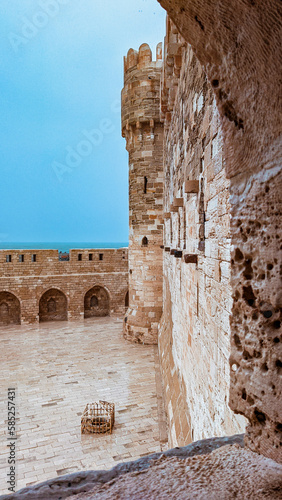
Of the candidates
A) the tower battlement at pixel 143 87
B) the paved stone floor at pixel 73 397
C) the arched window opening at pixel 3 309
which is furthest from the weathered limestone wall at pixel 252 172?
the arched window opening at pixel 3 309

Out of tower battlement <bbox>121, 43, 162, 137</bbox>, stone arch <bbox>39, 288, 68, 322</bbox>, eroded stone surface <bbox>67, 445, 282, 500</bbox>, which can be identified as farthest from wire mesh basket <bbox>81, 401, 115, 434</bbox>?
stone arch <bbox>39, 288, 68, 322</bbox>

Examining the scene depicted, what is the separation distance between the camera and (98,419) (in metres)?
6.48

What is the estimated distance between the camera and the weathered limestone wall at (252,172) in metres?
1.12

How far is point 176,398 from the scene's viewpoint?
4.95 meters

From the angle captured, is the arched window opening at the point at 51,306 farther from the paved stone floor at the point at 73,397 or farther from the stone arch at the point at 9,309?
the paved stone floor at the point at 73,397

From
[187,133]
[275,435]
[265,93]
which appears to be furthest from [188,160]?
[275,435]

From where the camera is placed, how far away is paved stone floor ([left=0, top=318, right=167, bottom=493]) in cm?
565

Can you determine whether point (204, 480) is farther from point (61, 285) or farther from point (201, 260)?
point (61, 285)

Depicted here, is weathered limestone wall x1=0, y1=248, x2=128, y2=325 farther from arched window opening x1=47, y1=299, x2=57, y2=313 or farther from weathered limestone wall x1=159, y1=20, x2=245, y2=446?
weathered limestone wall x1=159, y1=20, x2=245, y2=446

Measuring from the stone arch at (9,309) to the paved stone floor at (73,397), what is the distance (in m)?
2.05

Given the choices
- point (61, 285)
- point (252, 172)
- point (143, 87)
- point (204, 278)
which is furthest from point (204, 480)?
point (61, 285)

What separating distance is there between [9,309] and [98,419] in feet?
32.7

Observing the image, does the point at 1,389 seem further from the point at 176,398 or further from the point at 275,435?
the point at 275,435

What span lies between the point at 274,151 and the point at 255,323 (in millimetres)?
663
